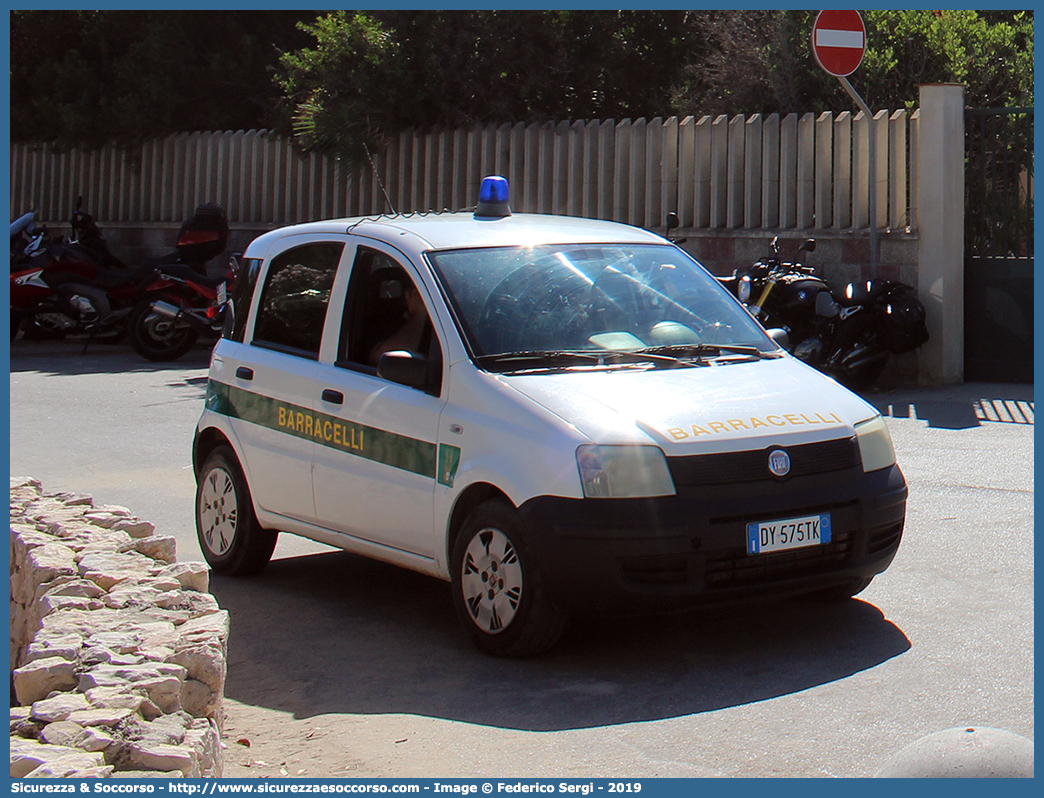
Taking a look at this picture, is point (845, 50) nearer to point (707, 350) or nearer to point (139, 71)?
point (707, 350)

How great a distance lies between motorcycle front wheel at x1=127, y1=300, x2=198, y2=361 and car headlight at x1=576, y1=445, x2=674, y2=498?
38.8 feet

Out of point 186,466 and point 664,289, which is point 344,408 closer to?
point 664,289

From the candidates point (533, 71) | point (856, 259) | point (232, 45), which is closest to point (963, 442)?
point (856, 259)

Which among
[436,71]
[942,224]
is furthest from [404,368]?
[436,71]

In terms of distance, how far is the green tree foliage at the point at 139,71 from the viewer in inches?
848

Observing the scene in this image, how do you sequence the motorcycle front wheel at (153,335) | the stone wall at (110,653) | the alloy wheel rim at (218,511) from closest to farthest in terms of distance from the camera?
the stone wall at (110,653) → the alloy wheel rim at (218,511) → the motorcycle front wheel at (153,335)

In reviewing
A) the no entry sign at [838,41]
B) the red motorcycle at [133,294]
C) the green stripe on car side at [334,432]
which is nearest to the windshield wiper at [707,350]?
the green stripe on car side at [334,432]

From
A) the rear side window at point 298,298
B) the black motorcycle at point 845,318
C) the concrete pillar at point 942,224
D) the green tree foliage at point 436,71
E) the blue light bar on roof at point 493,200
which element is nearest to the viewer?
the rear side window at point 298,298

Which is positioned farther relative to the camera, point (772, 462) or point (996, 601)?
point (996, 601)

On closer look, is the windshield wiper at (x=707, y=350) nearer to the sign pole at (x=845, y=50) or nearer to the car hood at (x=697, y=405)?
the car hood at (x=697, y=405)

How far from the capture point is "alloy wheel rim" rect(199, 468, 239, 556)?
704cm

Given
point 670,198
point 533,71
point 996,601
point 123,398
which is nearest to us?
Answer: point 996,601

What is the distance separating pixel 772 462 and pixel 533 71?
42.9 feet

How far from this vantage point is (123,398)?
13211 mm
